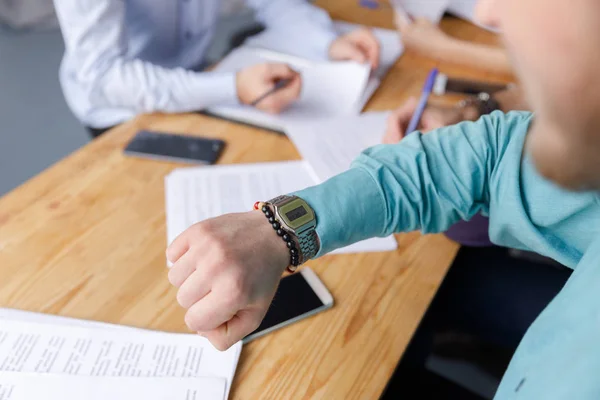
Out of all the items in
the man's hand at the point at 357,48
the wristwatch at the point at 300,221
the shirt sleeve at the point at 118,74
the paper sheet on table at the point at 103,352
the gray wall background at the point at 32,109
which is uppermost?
the wristwatch at the point at 300,221

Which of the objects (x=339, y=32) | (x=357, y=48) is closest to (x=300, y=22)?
(x=339, y=32)

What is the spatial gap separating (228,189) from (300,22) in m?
0.70

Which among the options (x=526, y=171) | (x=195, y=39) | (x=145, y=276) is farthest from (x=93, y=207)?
(x=195, y=39)

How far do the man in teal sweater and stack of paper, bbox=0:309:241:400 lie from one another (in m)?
0.08

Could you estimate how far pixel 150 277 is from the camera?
0.68m

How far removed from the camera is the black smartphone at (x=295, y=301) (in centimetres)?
63

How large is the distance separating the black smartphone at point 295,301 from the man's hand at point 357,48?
0.67 meters

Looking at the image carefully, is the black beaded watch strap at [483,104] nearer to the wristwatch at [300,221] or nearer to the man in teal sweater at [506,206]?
the man in teal sweater at [506,206]

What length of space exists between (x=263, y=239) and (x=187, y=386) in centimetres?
18

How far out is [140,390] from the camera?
0.54 m

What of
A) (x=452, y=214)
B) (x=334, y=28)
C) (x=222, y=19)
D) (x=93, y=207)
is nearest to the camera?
(x=452, y=214)

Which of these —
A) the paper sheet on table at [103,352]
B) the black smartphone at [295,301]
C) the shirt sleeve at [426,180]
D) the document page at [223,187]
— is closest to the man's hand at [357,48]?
the document page at [223,187]

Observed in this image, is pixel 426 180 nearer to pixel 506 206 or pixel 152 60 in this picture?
pixel 506 206

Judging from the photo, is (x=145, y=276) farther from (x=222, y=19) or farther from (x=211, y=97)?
(x=222, y=19)
